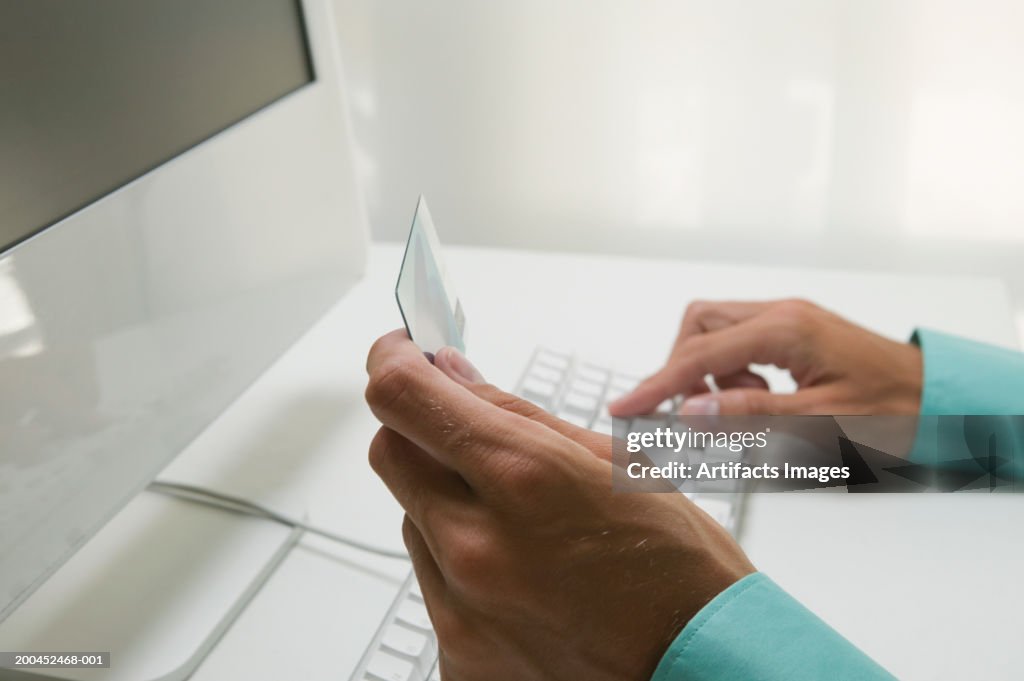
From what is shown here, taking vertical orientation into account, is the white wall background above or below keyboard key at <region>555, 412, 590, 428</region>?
above

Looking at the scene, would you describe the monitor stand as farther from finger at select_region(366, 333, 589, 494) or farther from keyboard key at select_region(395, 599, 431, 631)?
finger at select_region(366, 333, 589, 494)

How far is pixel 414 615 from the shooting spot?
0.44m

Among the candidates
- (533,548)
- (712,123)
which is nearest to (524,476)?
(533,548)

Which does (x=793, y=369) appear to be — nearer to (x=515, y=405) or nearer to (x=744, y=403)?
(x=744, y=403)

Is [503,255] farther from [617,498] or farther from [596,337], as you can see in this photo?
[617,498]

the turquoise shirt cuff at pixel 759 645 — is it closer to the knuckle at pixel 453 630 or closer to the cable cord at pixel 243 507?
the knuckle at pixel 453 630

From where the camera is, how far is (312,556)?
0.52 metres

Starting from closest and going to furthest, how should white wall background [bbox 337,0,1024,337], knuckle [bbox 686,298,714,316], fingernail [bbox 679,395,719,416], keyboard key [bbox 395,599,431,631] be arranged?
keyboard key [bbox 395,599,431,631]
fingernail [bbox 679,395,719,416]
knuckle [bbox 686,298,714,316]
white wall background [bbox 337,0,1024,337]

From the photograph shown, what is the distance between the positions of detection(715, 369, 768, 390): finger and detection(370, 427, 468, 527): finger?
347 millimetres

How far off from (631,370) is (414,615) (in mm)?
297

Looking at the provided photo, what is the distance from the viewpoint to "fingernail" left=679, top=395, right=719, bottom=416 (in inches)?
23.1

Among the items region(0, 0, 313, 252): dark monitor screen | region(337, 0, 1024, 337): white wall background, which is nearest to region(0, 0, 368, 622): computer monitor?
region(0, 0, 313, 252): dark monitor screen

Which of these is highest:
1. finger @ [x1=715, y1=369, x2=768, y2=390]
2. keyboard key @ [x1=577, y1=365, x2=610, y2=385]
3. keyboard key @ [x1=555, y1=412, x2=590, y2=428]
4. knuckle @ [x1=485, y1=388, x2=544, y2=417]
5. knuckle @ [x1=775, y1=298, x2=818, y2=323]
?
knuckle @ [x1=485, y1=388, x2=544, y2=417]

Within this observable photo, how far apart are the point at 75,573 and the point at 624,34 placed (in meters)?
0.74
